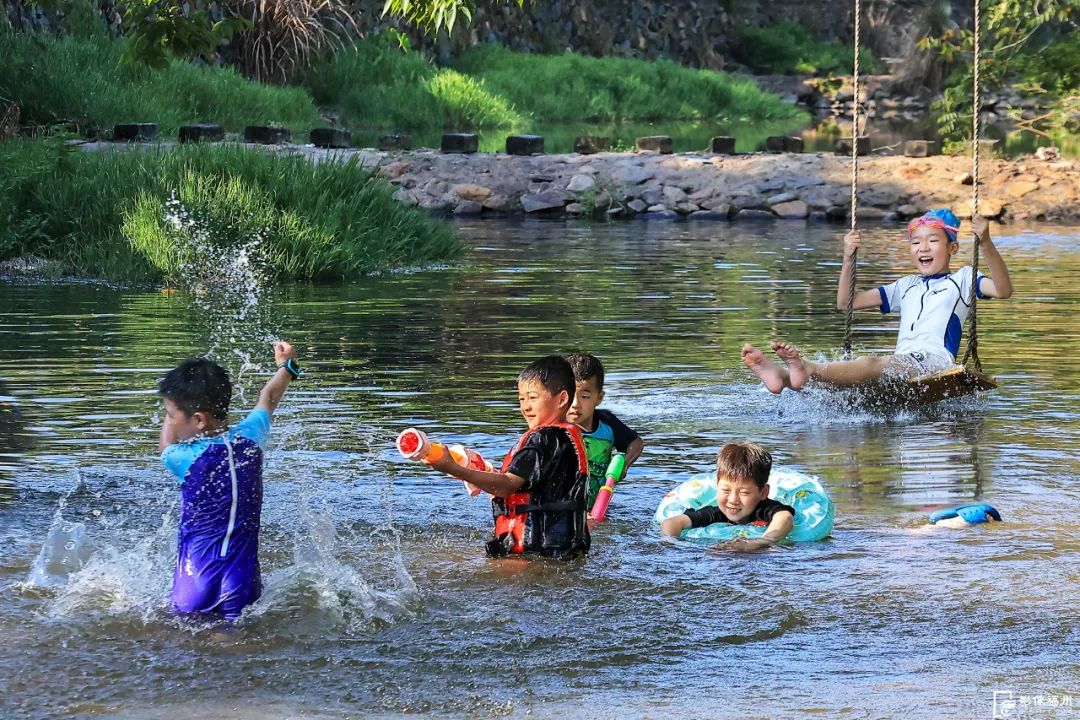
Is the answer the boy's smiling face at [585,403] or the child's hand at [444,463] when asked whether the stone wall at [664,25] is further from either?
the child's hand at [444,463]

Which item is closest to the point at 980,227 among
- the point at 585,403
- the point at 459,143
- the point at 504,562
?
the point at 585,403

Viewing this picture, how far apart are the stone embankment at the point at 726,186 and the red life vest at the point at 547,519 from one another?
18566 millimetres

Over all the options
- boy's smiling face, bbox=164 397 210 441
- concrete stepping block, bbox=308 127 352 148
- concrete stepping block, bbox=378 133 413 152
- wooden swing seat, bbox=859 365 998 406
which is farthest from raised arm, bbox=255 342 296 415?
concrete stepping block, bbox=378 133 413 152

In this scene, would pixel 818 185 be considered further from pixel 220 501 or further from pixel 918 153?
pixel 220 501

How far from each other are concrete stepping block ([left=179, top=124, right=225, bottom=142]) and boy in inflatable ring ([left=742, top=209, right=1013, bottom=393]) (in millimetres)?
15349

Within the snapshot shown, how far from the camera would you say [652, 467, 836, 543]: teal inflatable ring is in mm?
7598

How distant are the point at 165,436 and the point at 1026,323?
395 inches

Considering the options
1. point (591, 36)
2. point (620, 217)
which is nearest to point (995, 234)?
point (620, 217)

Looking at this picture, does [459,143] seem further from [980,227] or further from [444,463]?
[444,463]

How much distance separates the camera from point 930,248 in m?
10.9

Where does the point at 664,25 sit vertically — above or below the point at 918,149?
above

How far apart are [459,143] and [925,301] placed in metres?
17.1

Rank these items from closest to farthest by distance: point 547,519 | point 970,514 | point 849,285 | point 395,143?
point 547,519 → point 970,514 → point 849,285 → point 395,143

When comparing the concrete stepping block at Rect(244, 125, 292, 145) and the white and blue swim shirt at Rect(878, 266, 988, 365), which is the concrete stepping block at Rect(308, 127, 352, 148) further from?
the white and blue swim shirt at Rect(878, 266, 988, 365)
